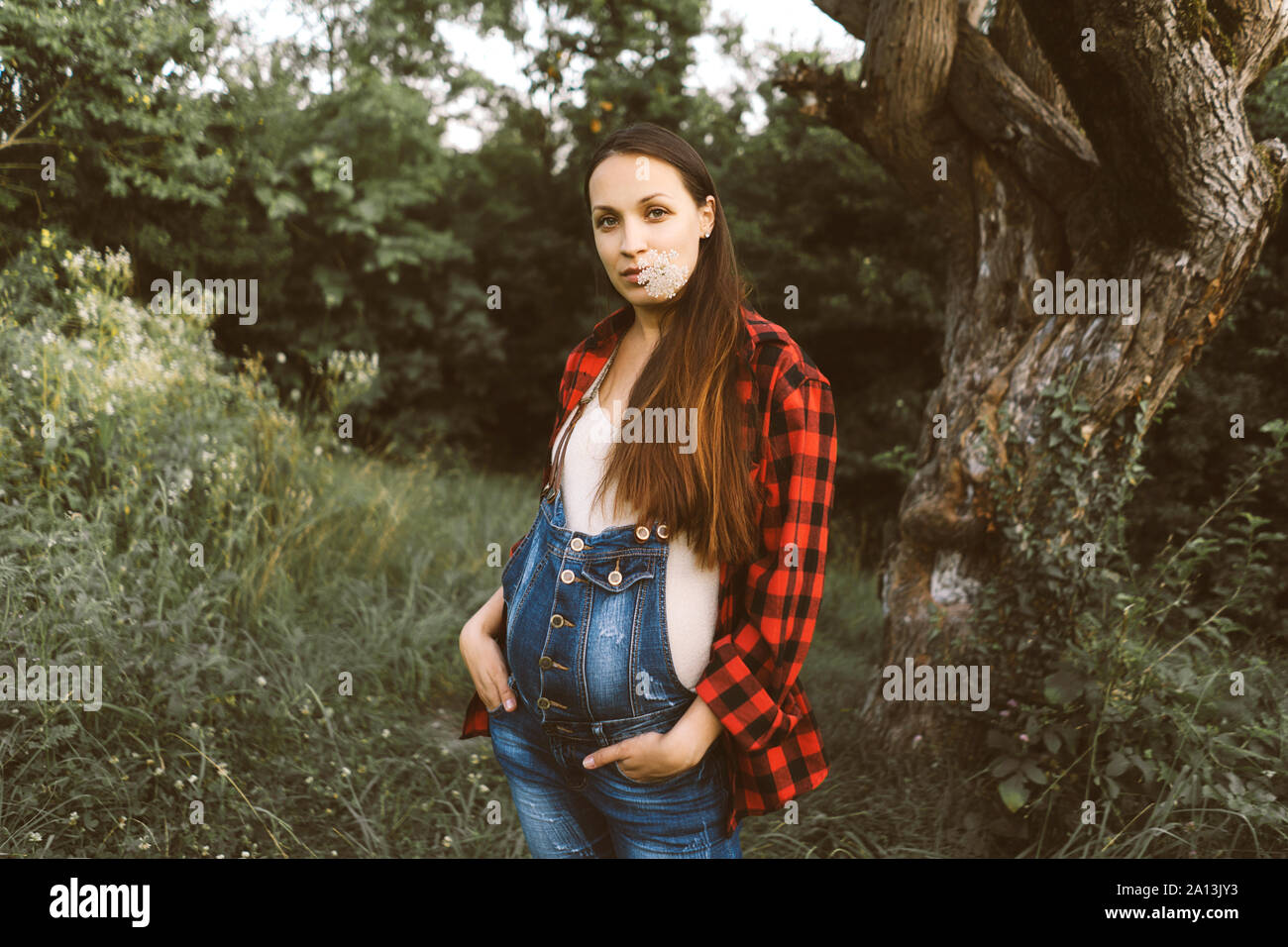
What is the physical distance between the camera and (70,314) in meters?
4.70

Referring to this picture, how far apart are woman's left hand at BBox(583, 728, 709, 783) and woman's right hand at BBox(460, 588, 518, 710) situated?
0.28m

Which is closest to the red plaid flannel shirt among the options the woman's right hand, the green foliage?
the woman's right hand

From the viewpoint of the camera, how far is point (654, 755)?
4.46 feet

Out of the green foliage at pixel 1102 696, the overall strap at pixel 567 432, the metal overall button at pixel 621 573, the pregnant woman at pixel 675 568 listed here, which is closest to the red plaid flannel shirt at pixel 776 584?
the pregnant woman at pixel 675 568

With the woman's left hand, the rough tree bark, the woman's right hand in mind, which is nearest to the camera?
the woman's left hand

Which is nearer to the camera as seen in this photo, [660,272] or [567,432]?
[660,272]

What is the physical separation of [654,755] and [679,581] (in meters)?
0.30

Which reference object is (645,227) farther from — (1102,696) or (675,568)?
(1102,696)

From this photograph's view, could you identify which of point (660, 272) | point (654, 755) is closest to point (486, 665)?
point (654, 755)

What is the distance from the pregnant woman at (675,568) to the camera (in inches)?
55.0

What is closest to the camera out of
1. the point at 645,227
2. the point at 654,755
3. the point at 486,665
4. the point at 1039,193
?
the point at 654,755

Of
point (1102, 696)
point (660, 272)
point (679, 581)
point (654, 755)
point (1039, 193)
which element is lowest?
point (1102, 696)

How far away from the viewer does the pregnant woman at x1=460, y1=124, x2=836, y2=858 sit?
1397 mm

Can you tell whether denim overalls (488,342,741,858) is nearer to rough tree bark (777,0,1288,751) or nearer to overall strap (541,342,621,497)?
overall strap (541,342,621,497)
